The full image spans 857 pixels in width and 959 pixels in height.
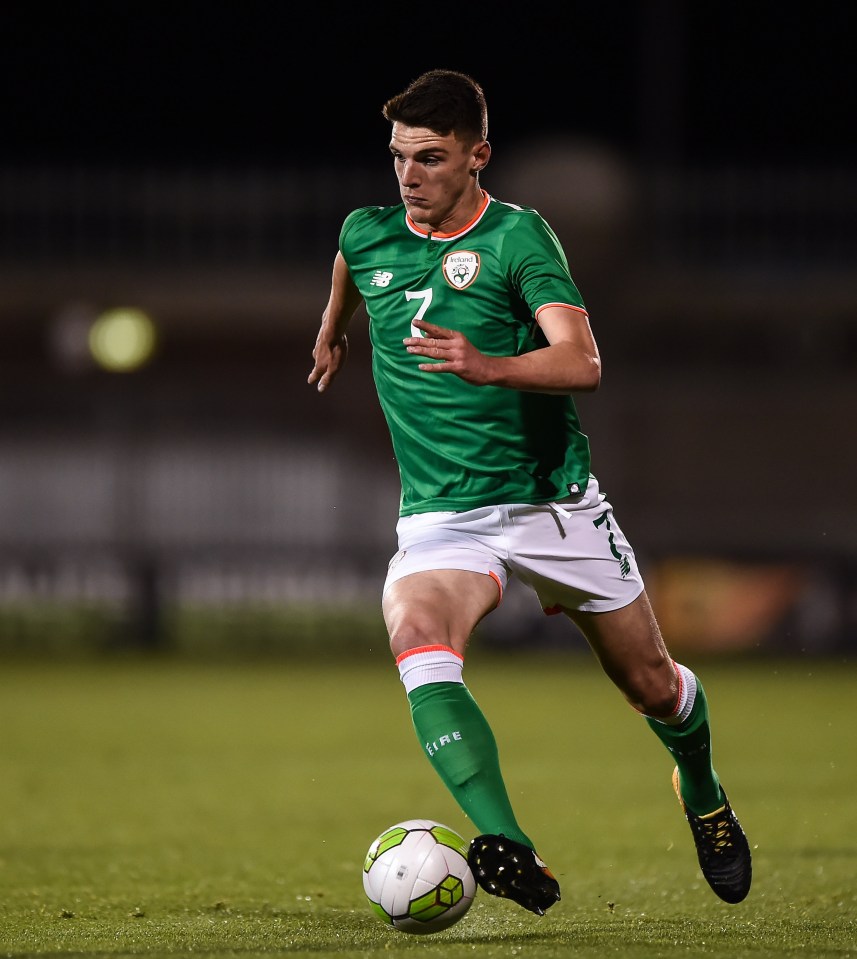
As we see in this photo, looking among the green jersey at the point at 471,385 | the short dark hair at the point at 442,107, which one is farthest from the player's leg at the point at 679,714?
the short dark hair at the point at 442,107

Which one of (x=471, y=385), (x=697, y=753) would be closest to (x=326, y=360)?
(x=471, y=385)

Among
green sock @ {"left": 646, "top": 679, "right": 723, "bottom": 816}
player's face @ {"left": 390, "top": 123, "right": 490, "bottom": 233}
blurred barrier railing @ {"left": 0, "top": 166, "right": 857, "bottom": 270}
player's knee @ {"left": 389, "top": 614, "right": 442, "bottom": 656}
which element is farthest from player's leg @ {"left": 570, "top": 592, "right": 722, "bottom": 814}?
blurred barrier railing @ {"left": 0, "top": 166, "right": 857, "bottom": 270}

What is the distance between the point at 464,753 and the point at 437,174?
1.57 meters

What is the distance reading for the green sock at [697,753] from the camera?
5.12 m

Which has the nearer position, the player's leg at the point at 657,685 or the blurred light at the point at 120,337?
the player's leg at the point at 657,685

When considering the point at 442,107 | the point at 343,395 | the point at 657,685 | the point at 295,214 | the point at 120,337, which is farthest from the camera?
the point at 295,214

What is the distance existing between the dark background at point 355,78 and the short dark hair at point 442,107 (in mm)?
20182

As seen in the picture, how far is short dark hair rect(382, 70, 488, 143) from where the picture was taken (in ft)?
14.9

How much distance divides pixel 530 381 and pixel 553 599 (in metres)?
0.87

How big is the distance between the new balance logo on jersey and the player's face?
98mm

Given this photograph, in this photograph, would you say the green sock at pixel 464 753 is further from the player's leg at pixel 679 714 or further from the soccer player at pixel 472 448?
the player's leg at pixel 679 714

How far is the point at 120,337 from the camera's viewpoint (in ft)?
59.9

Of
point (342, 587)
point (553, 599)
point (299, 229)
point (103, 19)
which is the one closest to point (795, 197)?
point (299, 229)

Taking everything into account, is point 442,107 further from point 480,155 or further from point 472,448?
point 472,448
